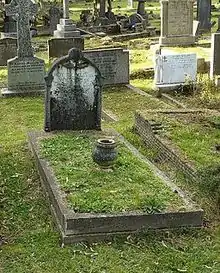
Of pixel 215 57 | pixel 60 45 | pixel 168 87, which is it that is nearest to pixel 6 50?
pixel 60 45

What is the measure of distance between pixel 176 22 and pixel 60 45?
14.3ft

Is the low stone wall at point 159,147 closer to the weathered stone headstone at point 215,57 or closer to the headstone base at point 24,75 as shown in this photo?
the headstone base at point 24,75

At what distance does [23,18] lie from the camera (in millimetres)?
13586

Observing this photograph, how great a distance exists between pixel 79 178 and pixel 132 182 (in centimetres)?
63

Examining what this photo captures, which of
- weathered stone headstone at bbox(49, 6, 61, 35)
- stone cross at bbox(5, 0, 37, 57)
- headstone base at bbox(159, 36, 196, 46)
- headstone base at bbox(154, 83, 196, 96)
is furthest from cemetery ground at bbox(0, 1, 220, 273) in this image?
weathered stone headstone at bbox(49, 6, 61, 35)

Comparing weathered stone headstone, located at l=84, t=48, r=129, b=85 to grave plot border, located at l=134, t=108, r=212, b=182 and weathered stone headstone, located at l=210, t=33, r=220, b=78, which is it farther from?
grave plot border, located at l=134, t=108, r=212, b=182

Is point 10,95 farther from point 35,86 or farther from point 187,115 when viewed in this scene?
point 187,115

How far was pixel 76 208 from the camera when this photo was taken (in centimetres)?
603

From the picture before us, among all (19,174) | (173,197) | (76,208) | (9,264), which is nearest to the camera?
(9,264)

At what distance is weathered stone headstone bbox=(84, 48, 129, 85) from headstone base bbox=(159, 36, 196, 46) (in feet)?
21.1

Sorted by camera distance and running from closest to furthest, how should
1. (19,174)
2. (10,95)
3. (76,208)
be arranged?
(76,208) → (19,174) → (10,95)

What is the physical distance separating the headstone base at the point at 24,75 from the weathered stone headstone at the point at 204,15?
13.8m

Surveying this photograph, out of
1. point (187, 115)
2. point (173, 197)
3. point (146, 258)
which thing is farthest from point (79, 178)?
point (187, 115)

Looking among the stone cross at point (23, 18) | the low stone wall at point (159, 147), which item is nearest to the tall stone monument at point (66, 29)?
the stone cross at point (23, 18)
